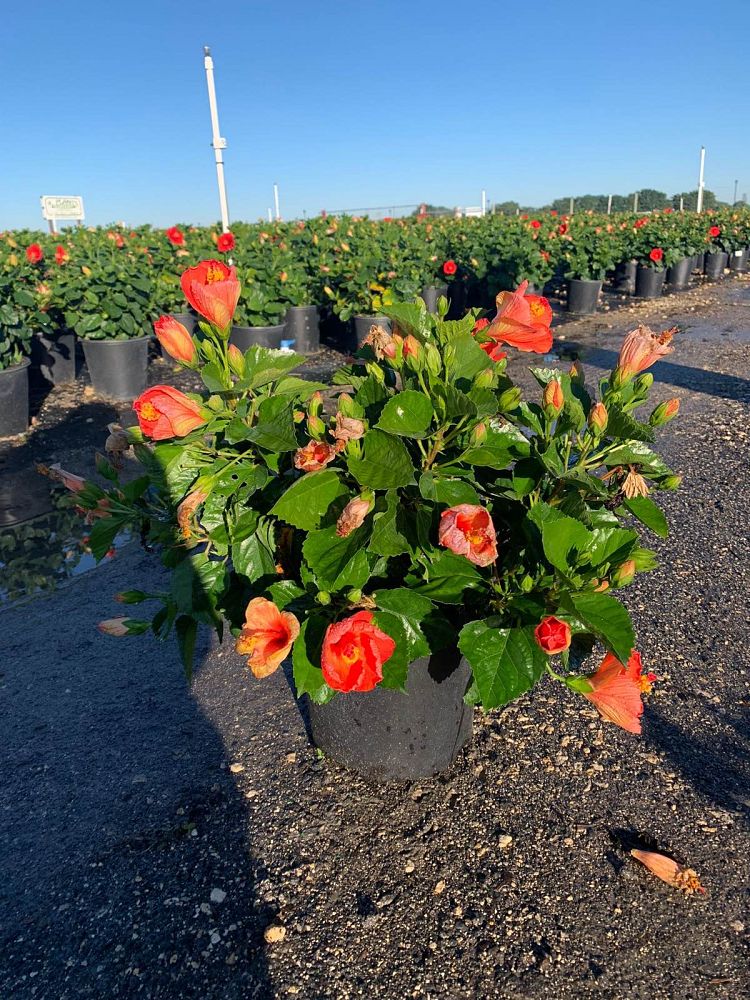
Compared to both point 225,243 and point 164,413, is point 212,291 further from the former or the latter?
point 225,243

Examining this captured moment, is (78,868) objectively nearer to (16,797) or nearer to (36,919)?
(36,919)

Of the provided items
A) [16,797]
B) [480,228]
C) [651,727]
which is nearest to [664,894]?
[651,727]

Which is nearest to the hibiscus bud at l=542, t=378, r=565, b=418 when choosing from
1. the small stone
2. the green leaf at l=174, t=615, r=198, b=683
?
the green leaf at l=174, t=615, r=198, b=683

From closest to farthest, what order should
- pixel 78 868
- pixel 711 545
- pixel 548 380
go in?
pixel 548 380 → pixel 78 868 → pixel 711 545

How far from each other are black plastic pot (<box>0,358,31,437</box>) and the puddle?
5.27 ft

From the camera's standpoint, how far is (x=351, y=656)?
1172mm

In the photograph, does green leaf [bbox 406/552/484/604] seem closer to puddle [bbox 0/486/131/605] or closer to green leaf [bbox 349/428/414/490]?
green leaf [bbox 349/428/414/490]

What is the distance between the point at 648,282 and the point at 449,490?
13051 mm

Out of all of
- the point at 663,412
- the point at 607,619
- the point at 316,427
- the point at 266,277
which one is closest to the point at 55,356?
the point at 266,277

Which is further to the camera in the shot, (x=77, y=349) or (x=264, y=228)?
(x=264, y=228)

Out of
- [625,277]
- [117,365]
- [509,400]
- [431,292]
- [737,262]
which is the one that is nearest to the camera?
[509,400]

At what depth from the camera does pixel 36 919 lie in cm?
162

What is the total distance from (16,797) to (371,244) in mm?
7757

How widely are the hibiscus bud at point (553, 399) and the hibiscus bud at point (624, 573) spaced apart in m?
0.31
